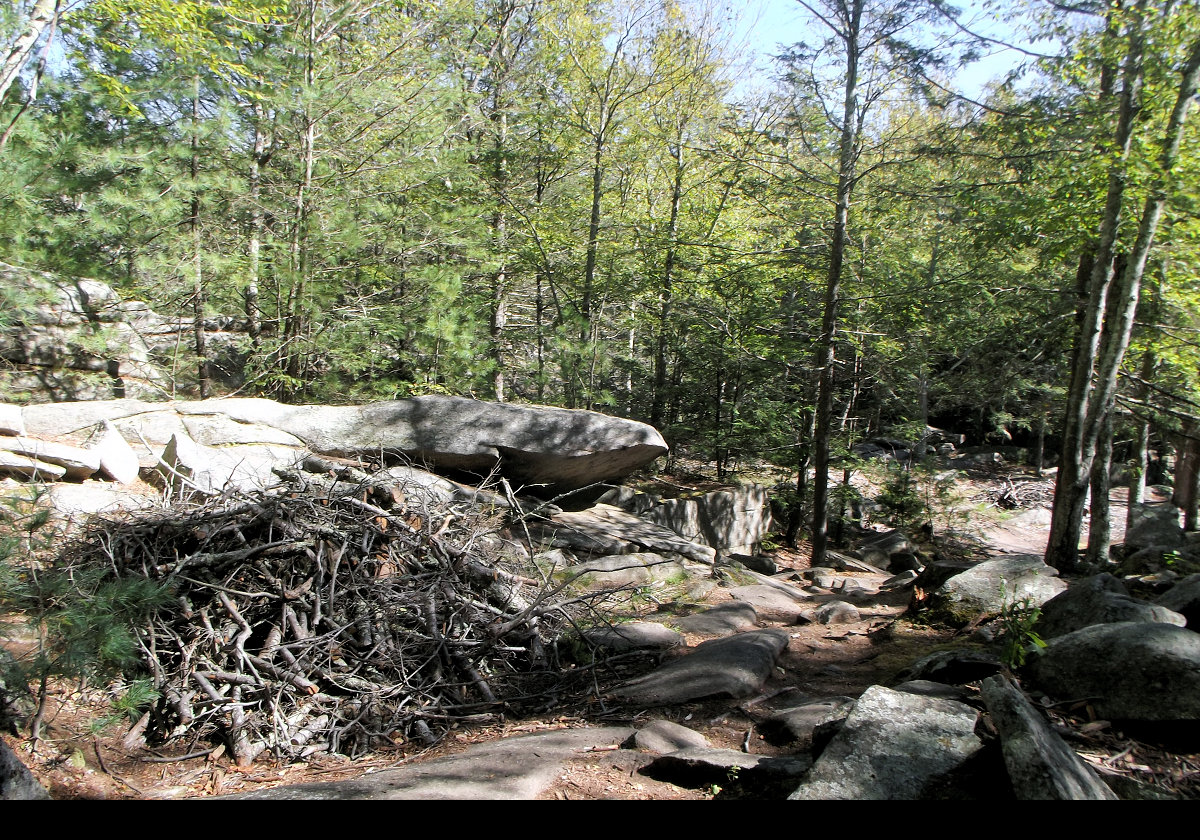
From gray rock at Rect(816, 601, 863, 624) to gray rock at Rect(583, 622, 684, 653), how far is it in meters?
1.83

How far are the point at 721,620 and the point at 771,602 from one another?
146 centimetres

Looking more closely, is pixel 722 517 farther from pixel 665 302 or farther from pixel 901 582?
pixel 665 302

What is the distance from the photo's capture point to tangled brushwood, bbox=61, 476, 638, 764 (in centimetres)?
407

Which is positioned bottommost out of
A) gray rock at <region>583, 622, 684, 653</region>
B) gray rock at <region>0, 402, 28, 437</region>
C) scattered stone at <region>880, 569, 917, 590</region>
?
scattered stone at <region>880, 569, 917, 590</region>

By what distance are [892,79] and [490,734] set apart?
1029cm

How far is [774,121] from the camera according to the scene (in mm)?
12305

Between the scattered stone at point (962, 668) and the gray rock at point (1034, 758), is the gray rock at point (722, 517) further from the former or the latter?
the gray rock at point (1034, 758)

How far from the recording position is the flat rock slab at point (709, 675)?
4.52 metres

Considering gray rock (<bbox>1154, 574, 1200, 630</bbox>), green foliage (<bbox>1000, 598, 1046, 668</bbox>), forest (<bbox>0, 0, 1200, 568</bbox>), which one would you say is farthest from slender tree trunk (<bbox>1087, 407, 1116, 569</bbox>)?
green foliage (<bbox>1000, 598, 1046, 668</bbox>)

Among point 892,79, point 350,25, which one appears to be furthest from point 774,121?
point 350,25

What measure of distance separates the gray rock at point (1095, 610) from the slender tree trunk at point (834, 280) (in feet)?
20.3

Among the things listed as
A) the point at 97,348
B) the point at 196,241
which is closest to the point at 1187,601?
the point at 196,241

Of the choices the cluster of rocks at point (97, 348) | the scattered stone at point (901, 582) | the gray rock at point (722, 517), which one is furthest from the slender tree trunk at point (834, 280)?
the cluster of rocks at point (97, 348)

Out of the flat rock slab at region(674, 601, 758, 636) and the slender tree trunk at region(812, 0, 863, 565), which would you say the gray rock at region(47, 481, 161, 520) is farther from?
the slender tree trunk at region(812, 0, 863, 565)
